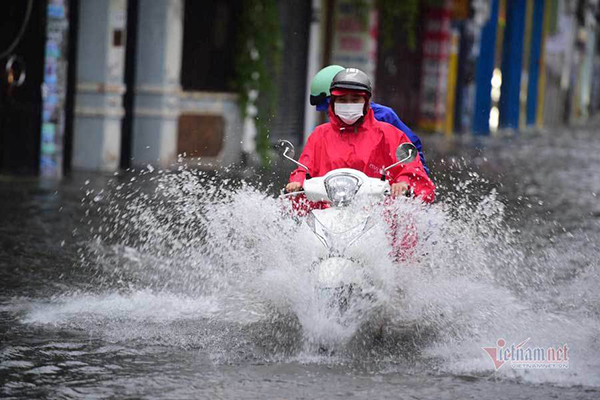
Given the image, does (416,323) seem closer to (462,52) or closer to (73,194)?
(73,194)

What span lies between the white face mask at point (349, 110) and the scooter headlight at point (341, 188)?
46 centimetres

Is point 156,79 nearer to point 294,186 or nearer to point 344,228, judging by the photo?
point 294,186

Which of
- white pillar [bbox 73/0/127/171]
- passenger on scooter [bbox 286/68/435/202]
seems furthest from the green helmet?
white pillar [bbox 73/0/127/171]

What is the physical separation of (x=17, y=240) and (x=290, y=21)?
38.9 ft

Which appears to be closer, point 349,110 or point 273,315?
point 349,110

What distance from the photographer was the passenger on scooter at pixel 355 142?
630cm

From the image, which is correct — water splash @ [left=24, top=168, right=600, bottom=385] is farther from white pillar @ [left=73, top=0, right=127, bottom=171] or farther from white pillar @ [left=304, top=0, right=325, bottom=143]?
white pillar @ [left=304, top=0, right=325, bottom=143]

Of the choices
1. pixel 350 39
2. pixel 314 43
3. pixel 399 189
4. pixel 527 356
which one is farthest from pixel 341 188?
pixel 350 39

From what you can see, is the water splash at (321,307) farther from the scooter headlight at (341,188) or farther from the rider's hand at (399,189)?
the scooter headlight at (341,188)

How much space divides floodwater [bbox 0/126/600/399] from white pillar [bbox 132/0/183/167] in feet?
19.9

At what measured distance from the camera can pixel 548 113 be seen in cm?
4503

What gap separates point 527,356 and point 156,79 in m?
10.6

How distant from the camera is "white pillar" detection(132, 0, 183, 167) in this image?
51.6 feet

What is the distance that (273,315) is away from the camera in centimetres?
650
